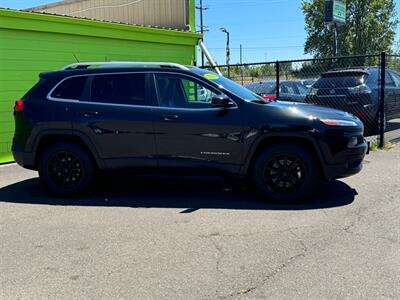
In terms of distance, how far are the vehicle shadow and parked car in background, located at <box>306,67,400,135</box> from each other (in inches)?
160

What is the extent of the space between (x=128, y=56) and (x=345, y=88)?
5.55 m

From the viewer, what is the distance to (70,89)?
668 cm

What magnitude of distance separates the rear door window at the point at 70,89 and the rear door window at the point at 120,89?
0.58 ft

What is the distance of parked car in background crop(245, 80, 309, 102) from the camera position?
41.0 feet

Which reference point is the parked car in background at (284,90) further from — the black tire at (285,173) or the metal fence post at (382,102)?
the black tire at (285,173)

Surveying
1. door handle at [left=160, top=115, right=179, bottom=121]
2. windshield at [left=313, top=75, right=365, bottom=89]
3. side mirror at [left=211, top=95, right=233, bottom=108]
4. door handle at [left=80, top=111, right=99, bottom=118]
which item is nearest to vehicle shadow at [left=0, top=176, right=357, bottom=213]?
door handle at [left=160, top=115, right=179, bottom=121]

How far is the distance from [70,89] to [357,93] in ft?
22.0

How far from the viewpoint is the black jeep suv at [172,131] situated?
19.5 ft

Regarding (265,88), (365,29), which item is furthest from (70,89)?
(365,29)

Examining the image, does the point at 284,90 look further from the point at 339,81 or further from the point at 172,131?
the point at 172,131

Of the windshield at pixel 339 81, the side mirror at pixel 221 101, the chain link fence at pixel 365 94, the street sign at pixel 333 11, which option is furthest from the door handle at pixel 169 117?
the street sign at pixel 333 11

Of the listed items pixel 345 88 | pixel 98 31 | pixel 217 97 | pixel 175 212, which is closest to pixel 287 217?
pixel 175 212

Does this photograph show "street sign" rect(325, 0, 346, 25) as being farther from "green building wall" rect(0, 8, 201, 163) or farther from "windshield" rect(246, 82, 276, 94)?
"green building wall" rect(0, 8, 201, 163)

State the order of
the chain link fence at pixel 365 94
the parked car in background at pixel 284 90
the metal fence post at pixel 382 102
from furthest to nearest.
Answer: the parked car in background at pixel 284 90 → the chain link fence at pixel 365 94 → the metal fence post at pixel 382 102
